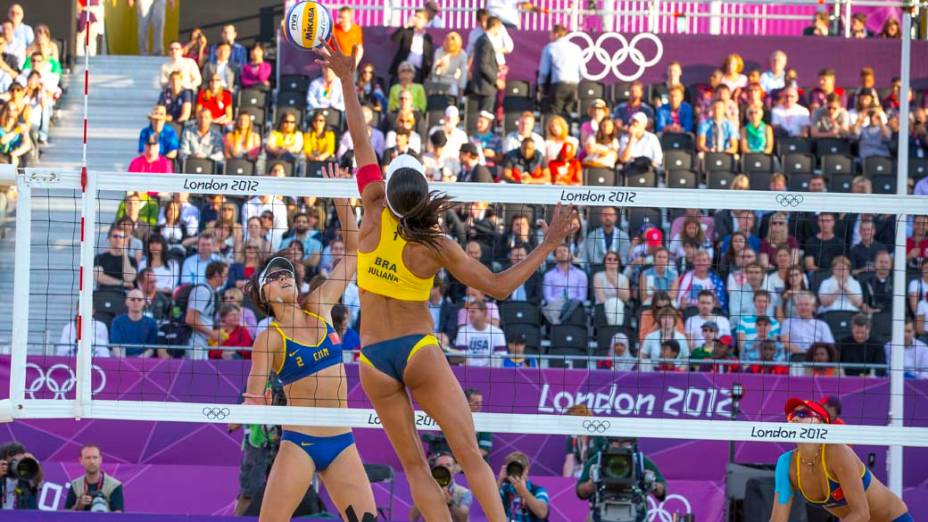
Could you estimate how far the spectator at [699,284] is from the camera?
43.0ft

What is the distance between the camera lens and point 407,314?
6.68 meters

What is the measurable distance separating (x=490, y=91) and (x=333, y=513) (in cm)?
707

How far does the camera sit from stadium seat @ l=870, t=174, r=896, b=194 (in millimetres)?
15836

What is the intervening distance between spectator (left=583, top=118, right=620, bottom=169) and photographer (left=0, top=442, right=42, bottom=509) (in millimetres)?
7543

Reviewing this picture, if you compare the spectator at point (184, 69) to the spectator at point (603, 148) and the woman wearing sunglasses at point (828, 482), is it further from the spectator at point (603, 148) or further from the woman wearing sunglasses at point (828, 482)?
the woman wearing sunglasses at point (828, 482)

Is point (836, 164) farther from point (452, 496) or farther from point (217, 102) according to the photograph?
point (452, 496)

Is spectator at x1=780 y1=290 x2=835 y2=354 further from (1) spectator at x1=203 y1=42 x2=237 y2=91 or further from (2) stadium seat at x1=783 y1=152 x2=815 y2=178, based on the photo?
(1) spectator at x1=203 y1=42 x2=237 y2=91

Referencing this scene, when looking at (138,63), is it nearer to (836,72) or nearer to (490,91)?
(490,91)

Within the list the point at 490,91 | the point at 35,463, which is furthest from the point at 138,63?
the point at 35,463

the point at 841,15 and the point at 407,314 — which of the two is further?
the point at 841,15

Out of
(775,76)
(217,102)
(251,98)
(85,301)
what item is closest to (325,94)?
(251,98)

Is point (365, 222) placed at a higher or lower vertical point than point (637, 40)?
lower

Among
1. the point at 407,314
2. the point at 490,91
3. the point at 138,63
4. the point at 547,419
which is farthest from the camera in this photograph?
the point at 138,63

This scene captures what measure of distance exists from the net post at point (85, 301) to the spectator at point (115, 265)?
5331mm
